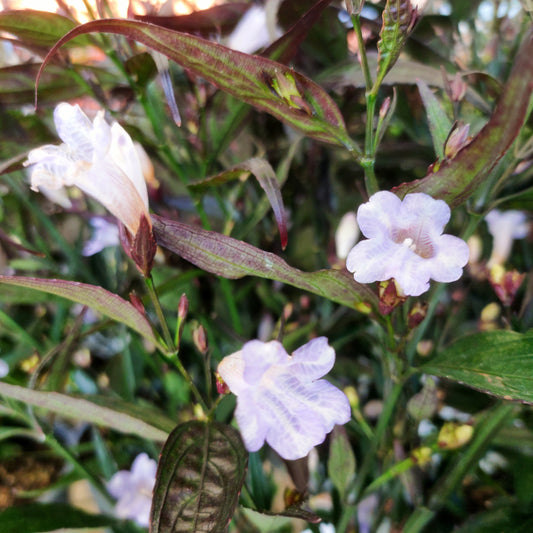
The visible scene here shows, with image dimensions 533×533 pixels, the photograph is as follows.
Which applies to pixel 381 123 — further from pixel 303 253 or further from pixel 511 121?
pixel 303 253

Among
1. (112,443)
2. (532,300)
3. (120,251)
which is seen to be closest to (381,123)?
(532,300)

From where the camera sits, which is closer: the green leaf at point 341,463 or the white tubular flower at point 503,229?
the green leaf at point 341,463

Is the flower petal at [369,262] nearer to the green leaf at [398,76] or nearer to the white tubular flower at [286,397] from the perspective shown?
the white tubular flower at [286,397]

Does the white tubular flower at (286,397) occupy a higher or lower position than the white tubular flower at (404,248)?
lower

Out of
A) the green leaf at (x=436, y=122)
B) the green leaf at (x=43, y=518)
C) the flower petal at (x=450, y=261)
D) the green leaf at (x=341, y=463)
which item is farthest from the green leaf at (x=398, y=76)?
the green leaf at (x=43, y=518)

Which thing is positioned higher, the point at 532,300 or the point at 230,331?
the point at 532,300

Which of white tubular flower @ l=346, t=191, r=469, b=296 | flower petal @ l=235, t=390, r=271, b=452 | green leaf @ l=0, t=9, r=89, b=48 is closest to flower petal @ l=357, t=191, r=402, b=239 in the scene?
white tubular flower @ l=346, t=191, r=469, b=296

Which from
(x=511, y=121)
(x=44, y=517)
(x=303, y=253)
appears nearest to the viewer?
(x=511, y=121)
